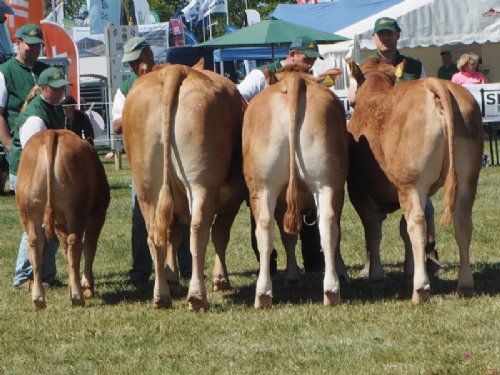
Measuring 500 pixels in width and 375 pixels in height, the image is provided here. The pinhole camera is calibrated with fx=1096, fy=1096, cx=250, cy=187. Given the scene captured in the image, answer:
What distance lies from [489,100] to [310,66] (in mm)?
10744

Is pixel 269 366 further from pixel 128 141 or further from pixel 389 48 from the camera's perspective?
pixel 389 48

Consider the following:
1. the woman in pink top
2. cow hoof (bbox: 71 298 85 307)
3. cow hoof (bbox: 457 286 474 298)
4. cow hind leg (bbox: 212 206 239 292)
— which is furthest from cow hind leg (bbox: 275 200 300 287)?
the woman in pink top

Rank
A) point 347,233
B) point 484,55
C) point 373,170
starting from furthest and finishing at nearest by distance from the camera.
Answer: point 484,55 < point 347,233 < point 373,170

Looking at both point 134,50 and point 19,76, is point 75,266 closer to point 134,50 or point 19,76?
point 134,50

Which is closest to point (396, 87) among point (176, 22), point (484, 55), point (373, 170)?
point (373, 170)

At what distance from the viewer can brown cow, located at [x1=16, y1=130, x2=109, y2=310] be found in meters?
8.30

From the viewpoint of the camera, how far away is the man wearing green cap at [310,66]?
9.14 meters

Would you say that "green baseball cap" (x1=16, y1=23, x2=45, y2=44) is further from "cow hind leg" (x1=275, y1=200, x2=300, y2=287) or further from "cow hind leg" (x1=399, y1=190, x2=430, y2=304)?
"cow hind leg" (x1=399, y1=190, x2=430, y2=304)

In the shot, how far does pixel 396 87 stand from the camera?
8.26 m

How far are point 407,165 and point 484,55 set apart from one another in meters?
20.7

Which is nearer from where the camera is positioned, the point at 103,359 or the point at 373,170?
the point at 103,359

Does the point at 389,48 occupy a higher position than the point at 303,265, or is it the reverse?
the point at 389,48

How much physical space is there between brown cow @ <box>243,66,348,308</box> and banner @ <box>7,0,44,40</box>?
17664 millimetres

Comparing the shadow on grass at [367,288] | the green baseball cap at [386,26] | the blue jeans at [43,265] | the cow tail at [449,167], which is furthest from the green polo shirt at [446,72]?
the cow tail at [449,167]
